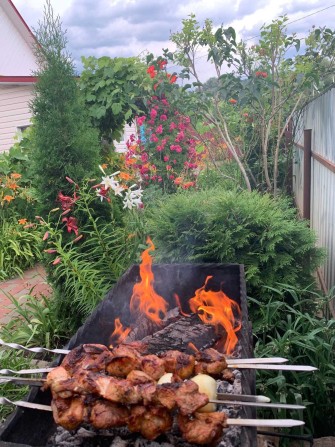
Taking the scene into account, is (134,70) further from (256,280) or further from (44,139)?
(256,280)

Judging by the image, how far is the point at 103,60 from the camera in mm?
6691

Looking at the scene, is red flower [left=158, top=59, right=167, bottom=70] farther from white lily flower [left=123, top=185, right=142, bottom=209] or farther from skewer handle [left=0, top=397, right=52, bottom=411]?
skewer handle [left=0, top=397, right=52, bottom=411]

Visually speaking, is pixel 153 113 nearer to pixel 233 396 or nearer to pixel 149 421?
pixel 233 396

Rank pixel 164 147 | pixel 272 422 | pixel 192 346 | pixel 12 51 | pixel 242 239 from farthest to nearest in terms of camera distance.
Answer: pixel 12 51 < pixel 164 147 < pixel 242 239 < pixel 192 346 < pixel 272 422

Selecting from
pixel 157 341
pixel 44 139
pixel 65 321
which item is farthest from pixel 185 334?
pixel 44 139

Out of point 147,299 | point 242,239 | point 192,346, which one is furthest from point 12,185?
point 192,346

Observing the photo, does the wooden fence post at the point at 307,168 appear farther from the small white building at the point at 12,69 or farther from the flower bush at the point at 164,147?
the small white building at the point at 12,69

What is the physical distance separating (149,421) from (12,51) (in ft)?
65.4

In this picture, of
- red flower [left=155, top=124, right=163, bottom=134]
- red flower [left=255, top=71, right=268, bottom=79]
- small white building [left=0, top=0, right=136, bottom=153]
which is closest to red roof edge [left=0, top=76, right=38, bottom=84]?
small white building [left=0, top=0, right=136, bottom=153]

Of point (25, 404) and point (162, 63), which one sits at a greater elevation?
point (162, 63)

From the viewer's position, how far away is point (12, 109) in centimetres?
1291

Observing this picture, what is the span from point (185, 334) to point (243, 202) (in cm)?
165

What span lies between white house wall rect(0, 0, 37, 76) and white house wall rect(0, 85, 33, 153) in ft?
18.9

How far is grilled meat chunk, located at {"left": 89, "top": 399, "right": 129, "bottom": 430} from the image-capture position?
1.53 metres
